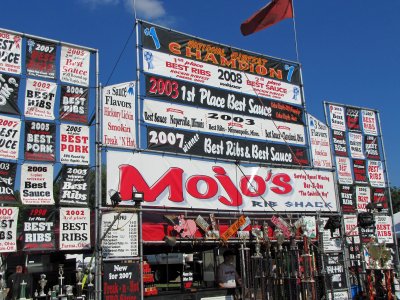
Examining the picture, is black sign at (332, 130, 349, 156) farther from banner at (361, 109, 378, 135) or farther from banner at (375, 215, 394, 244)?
banner at (375, 215, 394, 244)

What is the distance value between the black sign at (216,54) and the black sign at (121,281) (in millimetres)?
5097

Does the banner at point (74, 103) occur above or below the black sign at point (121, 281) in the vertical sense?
above

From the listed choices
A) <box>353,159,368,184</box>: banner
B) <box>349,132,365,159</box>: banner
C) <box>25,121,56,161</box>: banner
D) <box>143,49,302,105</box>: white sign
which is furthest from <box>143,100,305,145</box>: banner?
<box>25,121,56,161</box>: banner

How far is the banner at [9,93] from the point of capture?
31.3ft

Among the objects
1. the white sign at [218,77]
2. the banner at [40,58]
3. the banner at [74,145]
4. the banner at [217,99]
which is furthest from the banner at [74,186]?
the white sign at [218,77]

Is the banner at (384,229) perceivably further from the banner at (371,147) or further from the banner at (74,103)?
the banner at (74,103)

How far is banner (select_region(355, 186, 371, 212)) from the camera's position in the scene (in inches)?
593

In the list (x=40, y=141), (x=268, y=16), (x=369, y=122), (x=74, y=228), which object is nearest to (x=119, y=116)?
(x=40, y=141)

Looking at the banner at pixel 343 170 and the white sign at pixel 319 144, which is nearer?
the white sign at pixel 319 144

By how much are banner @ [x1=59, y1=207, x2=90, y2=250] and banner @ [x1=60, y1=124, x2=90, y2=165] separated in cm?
98

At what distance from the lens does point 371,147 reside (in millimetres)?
15766

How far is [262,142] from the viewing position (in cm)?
1345

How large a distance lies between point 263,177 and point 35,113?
237 inches

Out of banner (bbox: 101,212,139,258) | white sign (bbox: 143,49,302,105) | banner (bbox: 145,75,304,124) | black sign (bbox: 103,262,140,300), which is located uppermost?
white sign (bbox: 143,49,302,105)
